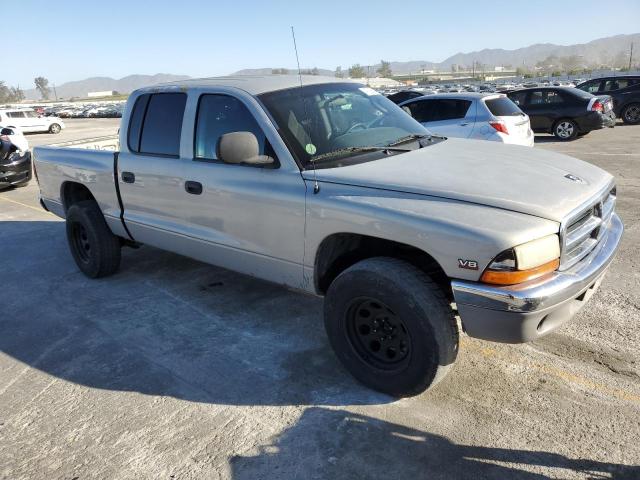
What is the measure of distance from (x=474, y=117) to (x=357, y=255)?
267 inches

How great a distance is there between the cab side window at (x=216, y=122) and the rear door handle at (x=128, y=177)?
86 centimetres

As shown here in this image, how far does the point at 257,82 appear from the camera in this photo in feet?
12.8

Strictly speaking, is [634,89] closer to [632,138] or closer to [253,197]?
[632,138]

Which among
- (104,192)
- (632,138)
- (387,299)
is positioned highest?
(104,192)

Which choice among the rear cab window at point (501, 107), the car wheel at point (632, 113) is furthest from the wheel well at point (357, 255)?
the car wheel at point (632, 113)

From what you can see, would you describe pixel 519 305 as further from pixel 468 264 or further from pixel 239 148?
pixel 239 148

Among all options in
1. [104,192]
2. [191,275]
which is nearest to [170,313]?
[191,275]

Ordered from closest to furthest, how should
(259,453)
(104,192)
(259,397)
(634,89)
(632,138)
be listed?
(259,453), (259,397), (104,192), (632,138), (634,89)

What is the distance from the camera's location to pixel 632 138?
44.6 feet

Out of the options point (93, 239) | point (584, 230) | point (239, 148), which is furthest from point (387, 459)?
point (93, 239)

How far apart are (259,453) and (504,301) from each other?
147 cm

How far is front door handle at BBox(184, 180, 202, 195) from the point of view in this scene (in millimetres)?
3908

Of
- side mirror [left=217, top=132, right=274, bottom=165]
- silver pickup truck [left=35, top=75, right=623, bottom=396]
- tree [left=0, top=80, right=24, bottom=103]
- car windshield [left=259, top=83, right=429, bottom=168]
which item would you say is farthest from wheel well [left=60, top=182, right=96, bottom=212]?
tree [left=0, top=80, right=24, bottom=103]

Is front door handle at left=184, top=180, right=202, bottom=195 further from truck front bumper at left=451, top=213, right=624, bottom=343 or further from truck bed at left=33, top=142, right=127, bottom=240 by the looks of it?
truck front bumper at left=451, top=213, right=624, bottom=343
